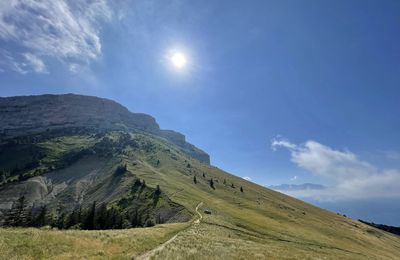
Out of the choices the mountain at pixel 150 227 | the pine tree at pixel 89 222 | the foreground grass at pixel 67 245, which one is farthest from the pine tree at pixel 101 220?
the foreground grass at pixel 67 245

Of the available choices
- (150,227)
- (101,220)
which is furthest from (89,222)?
(150,227)

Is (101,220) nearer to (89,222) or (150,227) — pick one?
(89,222)

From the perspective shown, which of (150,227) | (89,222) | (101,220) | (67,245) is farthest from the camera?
(101,220)

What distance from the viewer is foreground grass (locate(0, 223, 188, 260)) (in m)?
26.0

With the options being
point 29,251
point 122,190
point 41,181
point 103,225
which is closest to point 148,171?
point 122,190

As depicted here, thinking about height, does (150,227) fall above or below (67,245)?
above

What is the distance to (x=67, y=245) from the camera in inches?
1206

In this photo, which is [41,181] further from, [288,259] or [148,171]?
[288,259]

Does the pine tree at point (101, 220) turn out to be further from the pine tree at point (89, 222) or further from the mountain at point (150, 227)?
the pine tree at point (89, 222)

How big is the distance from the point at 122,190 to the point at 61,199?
141 ft

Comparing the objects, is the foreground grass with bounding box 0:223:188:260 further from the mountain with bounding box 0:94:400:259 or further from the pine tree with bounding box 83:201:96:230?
the pine tree with bounding box 83:201:96:230

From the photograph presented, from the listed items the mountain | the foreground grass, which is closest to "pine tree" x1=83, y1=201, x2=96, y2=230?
the mountain

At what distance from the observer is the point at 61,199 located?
518 ft

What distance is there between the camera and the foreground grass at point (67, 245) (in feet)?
85.4
